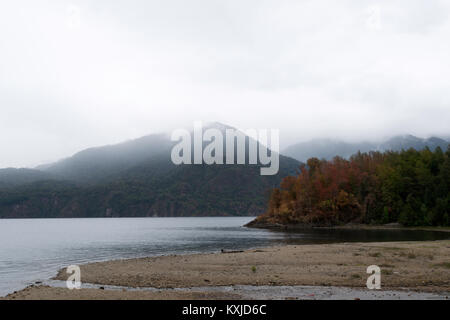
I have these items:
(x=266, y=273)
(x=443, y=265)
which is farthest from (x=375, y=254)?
(x=266, y=273)

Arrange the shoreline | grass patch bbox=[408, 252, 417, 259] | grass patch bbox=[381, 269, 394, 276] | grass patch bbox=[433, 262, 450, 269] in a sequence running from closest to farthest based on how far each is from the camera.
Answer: grass patch bbox=[381, 269, 394, 276], grass patch bbox=[433, 262, 450, 269], grass patch bbox=[408, 252, 417, 259], the shoreline

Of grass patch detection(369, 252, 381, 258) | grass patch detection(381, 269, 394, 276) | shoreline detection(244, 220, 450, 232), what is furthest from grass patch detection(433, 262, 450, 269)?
shoreline detection(244, 220, 450, 232)

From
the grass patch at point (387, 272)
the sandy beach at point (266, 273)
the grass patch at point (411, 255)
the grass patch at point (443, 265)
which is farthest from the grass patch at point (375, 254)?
the grass patch at point (387, 272)

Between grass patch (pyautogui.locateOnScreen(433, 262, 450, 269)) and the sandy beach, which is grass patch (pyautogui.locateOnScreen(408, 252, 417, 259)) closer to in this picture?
the sandy beach

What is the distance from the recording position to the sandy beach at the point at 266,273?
25.3 m

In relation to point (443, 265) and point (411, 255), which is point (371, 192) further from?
point (443, 265)

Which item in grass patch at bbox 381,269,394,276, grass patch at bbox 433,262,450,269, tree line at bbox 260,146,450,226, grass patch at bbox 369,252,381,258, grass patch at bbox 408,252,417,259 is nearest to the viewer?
grass patch at bbox 381,269,394,276

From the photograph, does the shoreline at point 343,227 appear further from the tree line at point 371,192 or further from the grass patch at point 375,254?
the grass patch at point 375,254

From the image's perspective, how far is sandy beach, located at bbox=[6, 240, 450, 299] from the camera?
83.1 feet

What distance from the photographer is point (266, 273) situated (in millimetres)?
32531

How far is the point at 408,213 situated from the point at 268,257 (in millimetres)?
93296

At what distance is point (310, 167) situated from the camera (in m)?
163

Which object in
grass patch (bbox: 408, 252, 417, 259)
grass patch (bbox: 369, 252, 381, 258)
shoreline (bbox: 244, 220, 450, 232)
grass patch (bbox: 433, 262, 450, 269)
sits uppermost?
grass patch (bbox: 433, 262, 450, 269)
